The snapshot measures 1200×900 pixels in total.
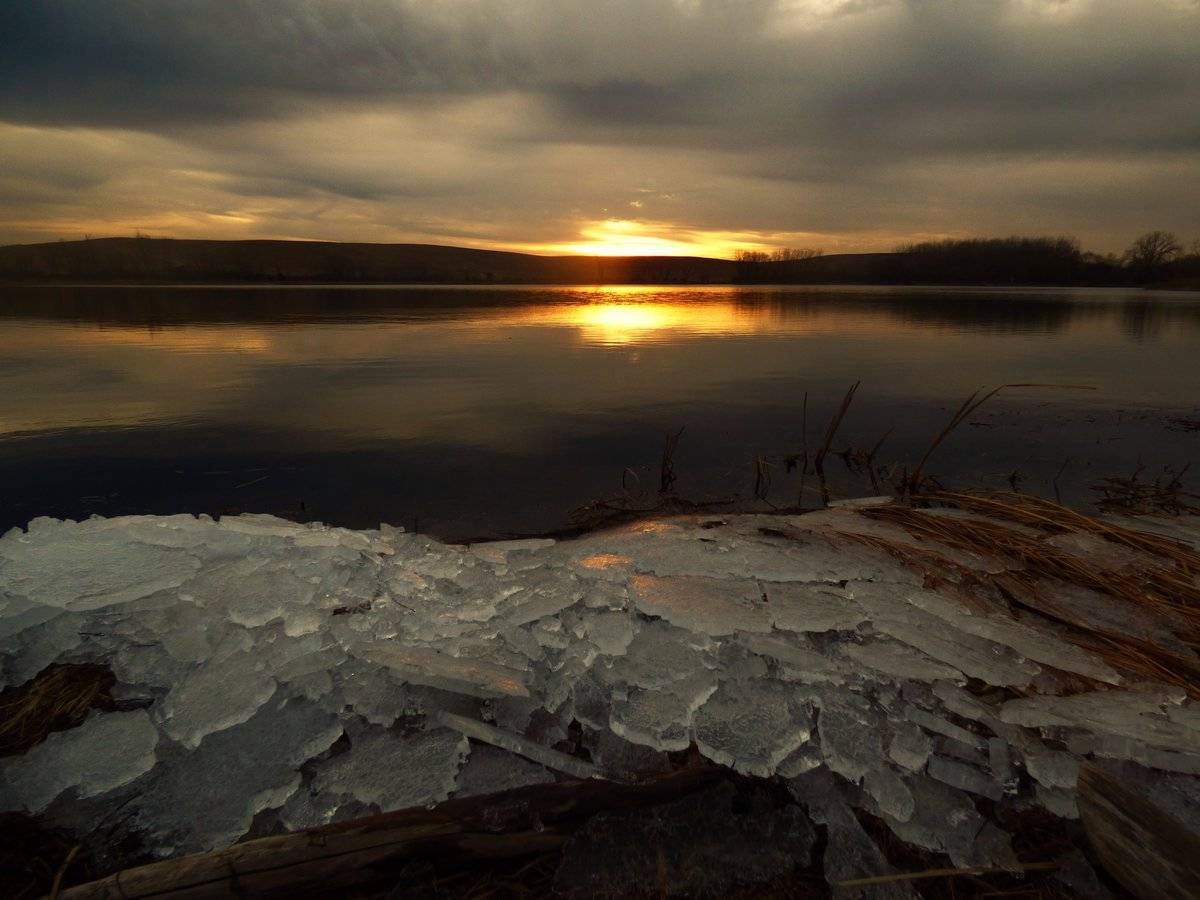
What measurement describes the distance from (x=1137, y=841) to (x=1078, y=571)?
7.65 ft

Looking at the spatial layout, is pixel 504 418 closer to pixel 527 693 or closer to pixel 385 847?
pixel 527 693

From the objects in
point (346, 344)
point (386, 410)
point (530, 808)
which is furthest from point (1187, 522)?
point (346, 344)

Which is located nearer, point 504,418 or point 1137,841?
point 1137,841

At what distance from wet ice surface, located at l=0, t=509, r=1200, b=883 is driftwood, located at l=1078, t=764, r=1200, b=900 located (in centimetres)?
23

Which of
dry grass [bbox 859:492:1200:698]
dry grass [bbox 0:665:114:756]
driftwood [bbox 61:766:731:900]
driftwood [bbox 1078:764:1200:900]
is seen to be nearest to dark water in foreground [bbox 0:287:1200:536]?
dry grass [bbox 859:492:1200:698]

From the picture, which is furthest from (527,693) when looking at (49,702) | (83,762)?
(49,702)

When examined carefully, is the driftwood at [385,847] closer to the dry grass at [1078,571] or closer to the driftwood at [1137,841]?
the driftwood at [1137,841]

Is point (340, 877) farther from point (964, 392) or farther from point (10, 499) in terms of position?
point (964, 392)

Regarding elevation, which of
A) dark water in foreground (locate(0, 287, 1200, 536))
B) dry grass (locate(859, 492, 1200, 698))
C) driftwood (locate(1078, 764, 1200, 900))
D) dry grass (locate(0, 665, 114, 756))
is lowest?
dark water in foreground (locate(0, 287, 1200, 536))

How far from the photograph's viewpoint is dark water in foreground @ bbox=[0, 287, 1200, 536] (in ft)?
23.2

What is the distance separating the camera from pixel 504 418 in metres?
10.6

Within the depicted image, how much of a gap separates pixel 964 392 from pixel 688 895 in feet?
47.8

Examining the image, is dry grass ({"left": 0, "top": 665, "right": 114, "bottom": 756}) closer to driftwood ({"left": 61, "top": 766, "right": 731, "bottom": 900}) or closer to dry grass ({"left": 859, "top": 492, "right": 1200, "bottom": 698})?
driftwood ({"left": 61, "top": 766, "right": 731, "bottom": 900})

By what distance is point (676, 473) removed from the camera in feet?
25.6
